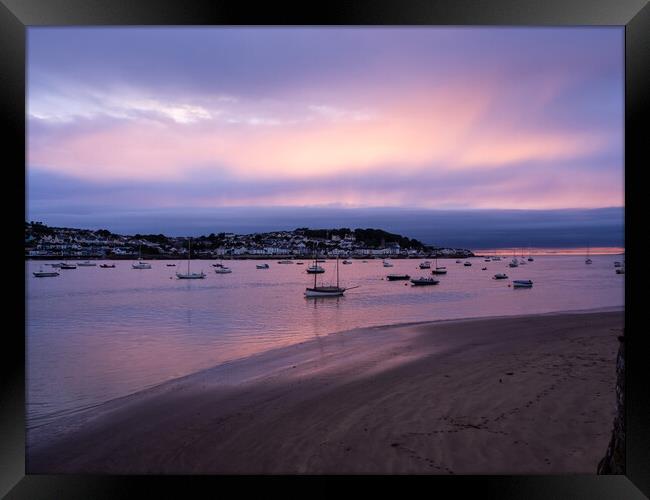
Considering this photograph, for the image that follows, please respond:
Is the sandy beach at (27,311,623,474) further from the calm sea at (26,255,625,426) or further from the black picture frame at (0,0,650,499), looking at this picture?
the calm sea at (26,255,625,426)

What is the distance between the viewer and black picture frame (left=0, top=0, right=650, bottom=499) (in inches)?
77.7

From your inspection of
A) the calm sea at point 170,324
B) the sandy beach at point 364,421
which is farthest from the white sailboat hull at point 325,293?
the sandy beach at point 364,421

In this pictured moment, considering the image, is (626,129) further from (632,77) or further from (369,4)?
(369,4)

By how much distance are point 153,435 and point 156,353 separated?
6.06 metres

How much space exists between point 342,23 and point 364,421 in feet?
8.61

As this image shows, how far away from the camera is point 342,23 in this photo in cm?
200

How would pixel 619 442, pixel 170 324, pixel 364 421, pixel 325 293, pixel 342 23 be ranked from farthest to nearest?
pixel 325 293, pixel 170 324, pixel 364 421, pixel 619 442, pixel 342 23

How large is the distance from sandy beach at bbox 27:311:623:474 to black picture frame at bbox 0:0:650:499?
49cm

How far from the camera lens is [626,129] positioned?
204cm

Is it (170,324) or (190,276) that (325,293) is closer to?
(170,324)

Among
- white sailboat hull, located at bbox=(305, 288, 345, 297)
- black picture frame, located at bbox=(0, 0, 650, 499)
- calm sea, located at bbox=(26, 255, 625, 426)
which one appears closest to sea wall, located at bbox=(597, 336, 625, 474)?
black picture frame, located at bbox=(0, 0, 650, 499)

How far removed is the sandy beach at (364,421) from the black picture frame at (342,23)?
0.49 meters

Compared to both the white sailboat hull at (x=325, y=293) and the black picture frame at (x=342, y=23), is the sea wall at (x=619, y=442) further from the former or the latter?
the white sailboat hull at (x=325, y=293)

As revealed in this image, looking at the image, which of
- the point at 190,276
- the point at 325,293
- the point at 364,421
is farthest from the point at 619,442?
the point at 190,276
